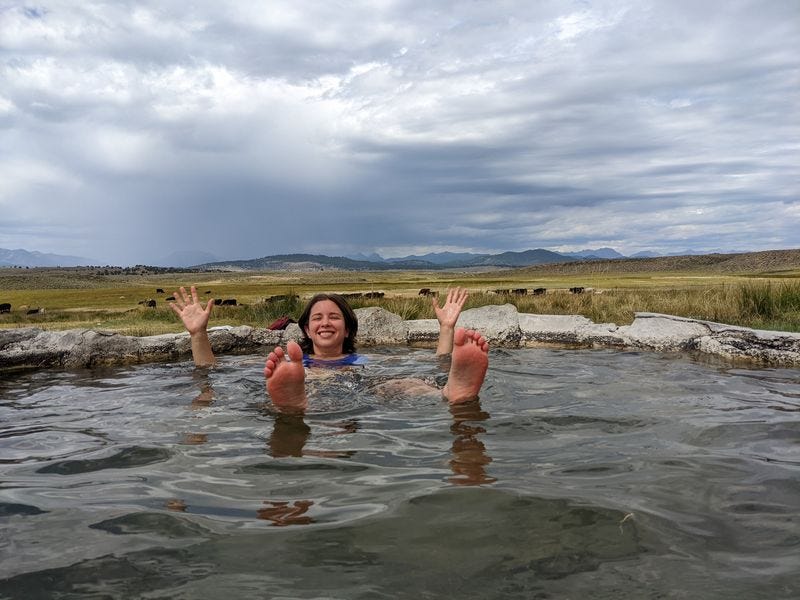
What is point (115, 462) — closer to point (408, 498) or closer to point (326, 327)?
point (408, 498)

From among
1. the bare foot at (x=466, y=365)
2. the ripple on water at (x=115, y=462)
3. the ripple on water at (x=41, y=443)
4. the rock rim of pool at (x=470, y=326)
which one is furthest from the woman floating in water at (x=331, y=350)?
the rock rim of pool at (x=470, y=326)

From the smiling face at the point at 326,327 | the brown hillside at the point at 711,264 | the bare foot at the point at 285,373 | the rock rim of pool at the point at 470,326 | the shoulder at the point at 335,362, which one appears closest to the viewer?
the bare foot at the point at 285,373

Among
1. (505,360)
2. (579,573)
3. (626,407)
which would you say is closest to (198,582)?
(579,573)

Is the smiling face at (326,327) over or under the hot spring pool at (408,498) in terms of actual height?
over

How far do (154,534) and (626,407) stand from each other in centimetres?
388

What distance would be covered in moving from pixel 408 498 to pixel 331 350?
13.7 ft

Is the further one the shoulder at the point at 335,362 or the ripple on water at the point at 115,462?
the shoulder at the point at 335,362

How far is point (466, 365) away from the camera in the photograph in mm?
4969

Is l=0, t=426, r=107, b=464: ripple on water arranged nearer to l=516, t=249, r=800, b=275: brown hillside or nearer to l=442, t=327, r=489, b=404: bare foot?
l=442, t=327, r=489, b=404: bare foot

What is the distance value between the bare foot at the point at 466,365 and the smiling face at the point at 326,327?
204 centimetres

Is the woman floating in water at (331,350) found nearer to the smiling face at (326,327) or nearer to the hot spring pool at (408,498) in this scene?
the smiling face at (326,327)

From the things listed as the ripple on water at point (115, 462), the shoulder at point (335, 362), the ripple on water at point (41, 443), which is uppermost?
the shoulder at point (335, 362)

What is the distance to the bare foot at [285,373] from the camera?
468 cm

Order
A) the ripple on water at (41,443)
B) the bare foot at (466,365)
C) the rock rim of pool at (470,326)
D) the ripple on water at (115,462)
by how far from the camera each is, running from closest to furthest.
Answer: the ripple on water at (115,462) → the ripple on water at (41,443) → the bare foot at (466,365) → the rock rim of pool at (470,326)
